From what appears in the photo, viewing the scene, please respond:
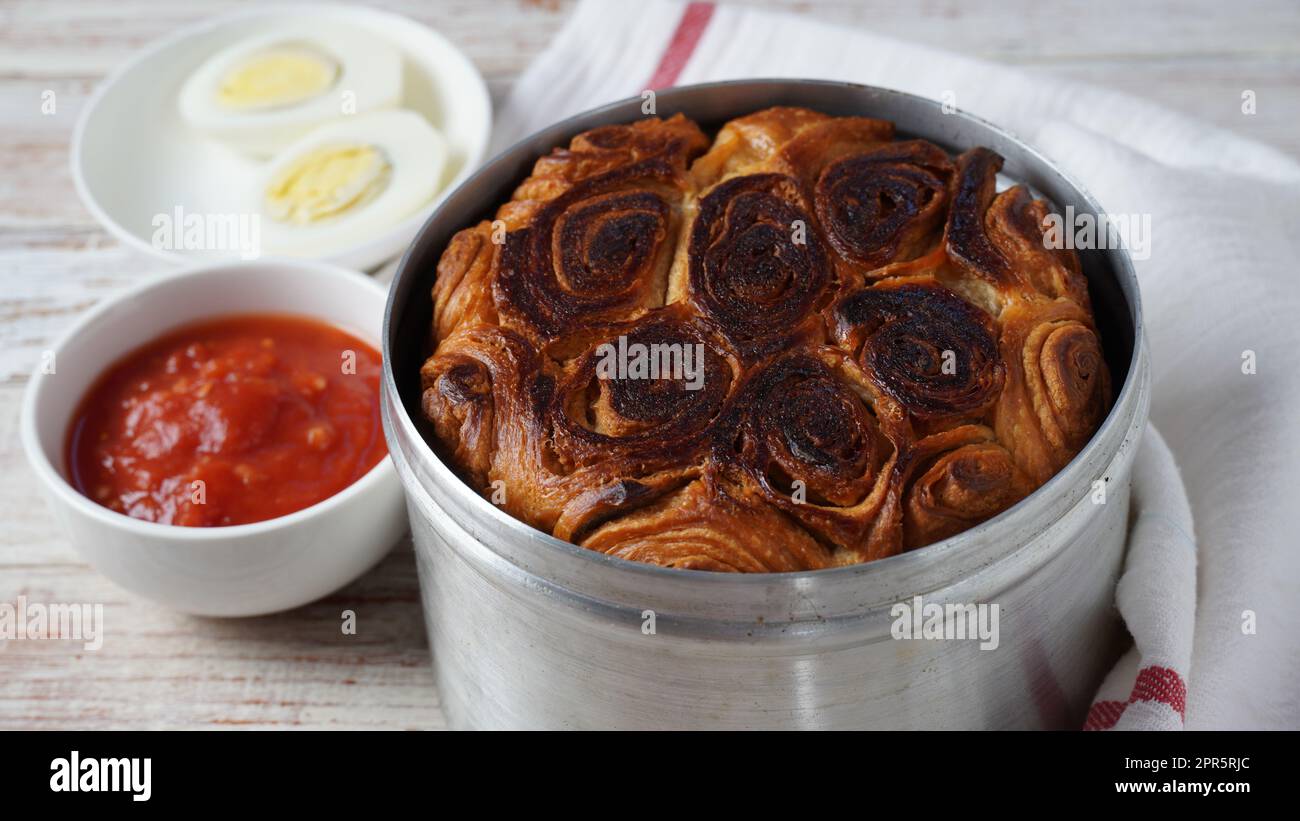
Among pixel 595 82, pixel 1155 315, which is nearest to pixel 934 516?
pixel 1155 315

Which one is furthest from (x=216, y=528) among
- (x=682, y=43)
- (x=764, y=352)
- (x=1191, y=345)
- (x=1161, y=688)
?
(x=682, y=43)

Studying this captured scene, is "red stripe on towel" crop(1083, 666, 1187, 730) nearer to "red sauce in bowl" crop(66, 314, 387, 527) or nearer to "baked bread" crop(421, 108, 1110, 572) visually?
"baked bread" crop(421, 108, 1110, 572)

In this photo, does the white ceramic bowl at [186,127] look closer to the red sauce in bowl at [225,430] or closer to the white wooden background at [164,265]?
the white wooden background at [164,265]

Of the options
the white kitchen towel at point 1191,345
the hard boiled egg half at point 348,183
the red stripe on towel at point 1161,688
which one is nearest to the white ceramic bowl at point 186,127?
the hard boiled egg half at point 348,183

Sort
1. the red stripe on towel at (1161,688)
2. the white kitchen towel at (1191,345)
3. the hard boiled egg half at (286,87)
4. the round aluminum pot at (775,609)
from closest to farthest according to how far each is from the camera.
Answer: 1. the round aluminum pot at (775,609)
2. the red stripe on towel at (1161,688)
3. the white kitchen towel at (1191,345)
4. the hard boiled egg half at (286,87)

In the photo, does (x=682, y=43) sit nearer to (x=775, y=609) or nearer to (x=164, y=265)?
(x=164, y=265)

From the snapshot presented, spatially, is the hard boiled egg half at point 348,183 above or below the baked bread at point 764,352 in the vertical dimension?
below

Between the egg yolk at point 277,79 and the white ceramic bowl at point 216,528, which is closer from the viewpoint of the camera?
the white ceramic bowl at point 216,528

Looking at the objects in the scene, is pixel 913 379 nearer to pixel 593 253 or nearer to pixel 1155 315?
pixel 593 253
